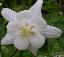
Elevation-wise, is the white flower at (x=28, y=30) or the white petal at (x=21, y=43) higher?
the white flower at (x=28, y=30)

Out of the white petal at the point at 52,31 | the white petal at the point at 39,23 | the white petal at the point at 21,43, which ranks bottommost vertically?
the white petal at the point at 21,43

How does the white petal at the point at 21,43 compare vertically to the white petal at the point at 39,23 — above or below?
below

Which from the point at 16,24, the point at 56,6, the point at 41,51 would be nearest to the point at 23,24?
the point at 16,24

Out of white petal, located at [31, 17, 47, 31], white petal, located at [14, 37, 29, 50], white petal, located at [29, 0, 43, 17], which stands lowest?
white petal, located at [14, 37, 29, 50]

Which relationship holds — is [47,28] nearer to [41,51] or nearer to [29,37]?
[29,37]
